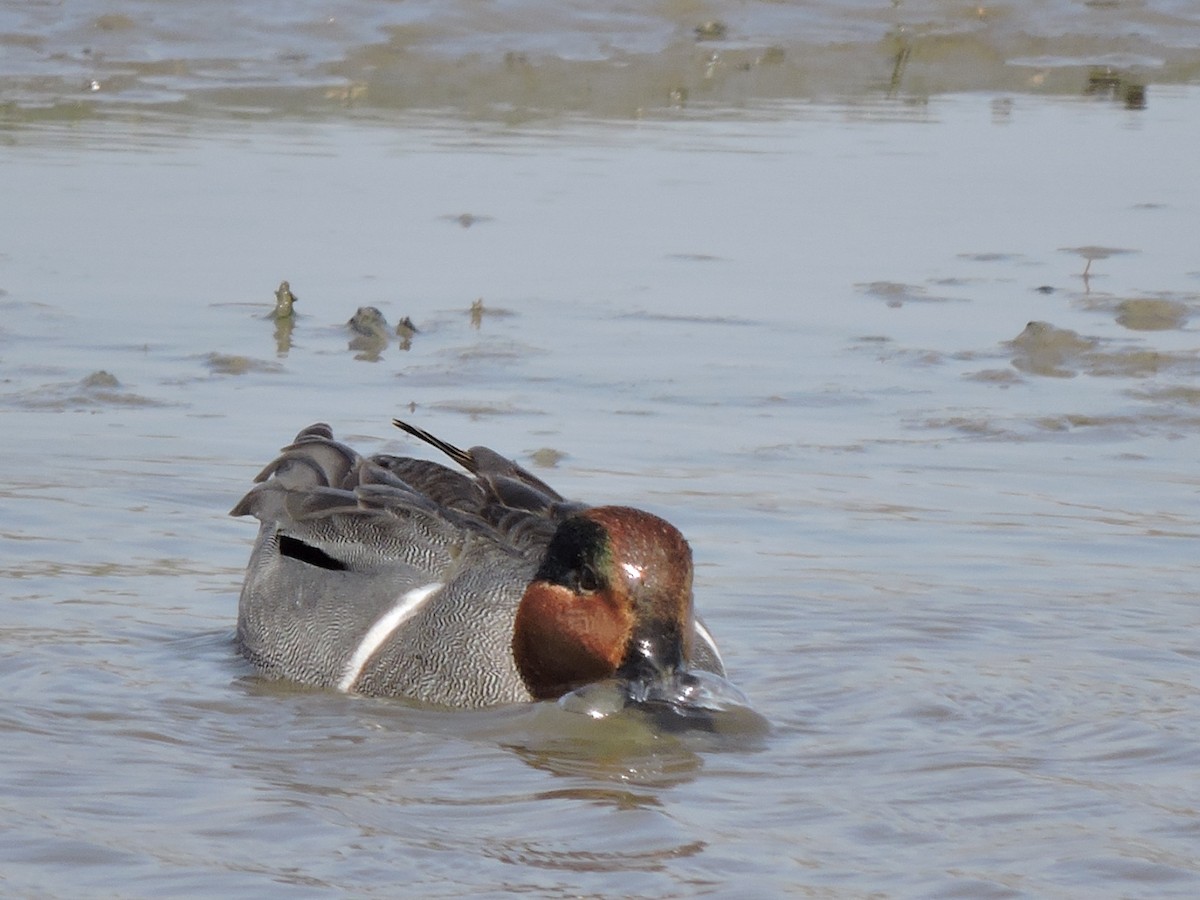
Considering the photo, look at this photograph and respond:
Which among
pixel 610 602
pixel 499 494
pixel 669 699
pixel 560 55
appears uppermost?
pixel 560 55

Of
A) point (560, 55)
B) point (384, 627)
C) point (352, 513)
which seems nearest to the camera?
point (384, 627)

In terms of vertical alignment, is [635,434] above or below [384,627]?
above

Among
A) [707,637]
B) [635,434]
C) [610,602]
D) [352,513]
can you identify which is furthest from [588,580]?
[635,434]

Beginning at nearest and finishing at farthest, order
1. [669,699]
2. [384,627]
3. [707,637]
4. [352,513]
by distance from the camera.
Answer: [669,699]
[707,637]
[384,627]
[352,513]

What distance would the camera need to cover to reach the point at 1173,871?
4445mm

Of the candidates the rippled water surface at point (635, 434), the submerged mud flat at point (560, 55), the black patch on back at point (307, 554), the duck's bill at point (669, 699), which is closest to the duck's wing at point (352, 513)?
the black patch on back at point (307, 554)

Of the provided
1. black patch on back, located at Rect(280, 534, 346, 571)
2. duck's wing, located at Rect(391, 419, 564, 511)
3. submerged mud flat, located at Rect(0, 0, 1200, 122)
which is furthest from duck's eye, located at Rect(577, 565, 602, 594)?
submerged mud flat, located at Rect(0, 0, 1200, 122)

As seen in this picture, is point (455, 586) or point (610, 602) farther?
point (455, 586)

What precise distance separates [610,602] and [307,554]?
1.07 meters

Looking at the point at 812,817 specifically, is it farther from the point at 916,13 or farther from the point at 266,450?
the point at 916,13

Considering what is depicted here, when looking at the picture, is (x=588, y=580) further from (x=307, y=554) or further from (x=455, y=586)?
(x=307, y=554)

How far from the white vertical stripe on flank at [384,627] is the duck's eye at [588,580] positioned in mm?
539

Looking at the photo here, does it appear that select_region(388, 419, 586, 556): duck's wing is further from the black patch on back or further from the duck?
the black patch on back

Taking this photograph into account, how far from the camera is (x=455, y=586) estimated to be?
18.4 ft
